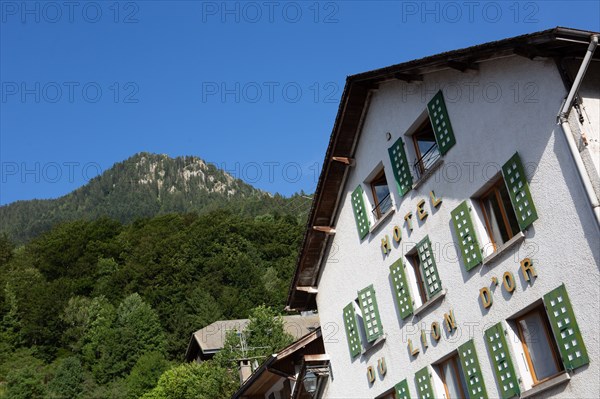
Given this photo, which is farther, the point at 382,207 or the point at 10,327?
the point at 10,327

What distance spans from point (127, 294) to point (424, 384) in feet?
242

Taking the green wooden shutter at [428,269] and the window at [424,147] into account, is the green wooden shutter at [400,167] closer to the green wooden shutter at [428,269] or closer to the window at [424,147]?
the window at [424,147]

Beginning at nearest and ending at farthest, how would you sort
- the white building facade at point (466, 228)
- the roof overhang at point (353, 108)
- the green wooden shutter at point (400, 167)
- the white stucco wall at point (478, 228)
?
the white stucco wall at point (478, 228) < the white building facade at point (466, 228) < the roof overhang at point (353, 108) < the green wooden shutter at point (400, 167)

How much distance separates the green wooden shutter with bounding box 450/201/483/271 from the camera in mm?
13156

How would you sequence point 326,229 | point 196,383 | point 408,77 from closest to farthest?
1. point 408,77
2. point 326,229
3. point 196,383

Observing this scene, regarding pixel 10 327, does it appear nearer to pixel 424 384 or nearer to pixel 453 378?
pixel 424 384

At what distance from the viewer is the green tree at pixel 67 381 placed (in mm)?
64062

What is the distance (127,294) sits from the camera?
8450 centimetres

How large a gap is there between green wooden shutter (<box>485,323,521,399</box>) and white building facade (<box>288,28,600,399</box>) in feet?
0.09

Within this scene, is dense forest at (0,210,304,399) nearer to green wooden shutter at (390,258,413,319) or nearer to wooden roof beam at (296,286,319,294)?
wooden roof beam at (296,286,319,294)

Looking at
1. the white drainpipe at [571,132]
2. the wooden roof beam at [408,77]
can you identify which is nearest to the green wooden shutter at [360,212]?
the wooden roof beam at [408,77]

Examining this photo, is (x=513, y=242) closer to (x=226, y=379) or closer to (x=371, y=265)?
(x=371, y=265)

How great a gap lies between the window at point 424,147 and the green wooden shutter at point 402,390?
4.36 metres

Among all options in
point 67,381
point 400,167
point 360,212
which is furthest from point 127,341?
point 400,167
